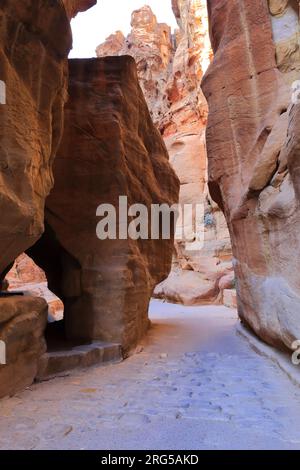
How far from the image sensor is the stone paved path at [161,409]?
2.32 meters

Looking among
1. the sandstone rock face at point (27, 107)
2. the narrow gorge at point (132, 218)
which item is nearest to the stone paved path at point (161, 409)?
the narrow gorge at point (132, 218)

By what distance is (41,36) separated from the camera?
149 inches

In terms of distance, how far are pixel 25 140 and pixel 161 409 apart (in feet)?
9.56

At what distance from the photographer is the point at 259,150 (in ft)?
20.6

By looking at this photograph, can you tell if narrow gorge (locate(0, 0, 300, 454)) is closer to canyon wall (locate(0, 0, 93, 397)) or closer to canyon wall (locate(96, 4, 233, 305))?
canyon wall (locate(0, 0, 93, 397))

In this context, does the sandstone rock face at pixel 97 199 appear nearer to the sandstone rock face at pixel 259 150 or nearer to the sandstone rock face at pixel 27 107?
the sandstone rock face at pixel 27 107

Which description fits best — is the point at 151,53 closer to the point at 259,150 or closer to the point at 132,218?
the point at 259,150

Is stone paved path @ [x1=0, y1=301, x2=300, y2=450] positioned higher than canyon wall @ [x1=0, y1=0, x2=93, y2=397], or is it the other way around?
canyon wall @ [x1=0, y1=0, x2=93, y2=397]

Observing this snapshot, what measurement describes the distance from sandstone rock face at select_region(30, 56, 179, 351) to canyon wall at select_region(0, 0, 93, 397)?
155cm

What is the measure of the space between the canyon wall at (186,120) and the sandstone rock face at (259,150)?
10813mm

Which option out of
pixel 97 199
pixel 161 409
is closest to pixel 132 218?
pixel 97 199

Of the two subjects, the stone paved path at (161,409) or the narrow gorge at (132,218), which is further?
the narrow gorge at (132,218)

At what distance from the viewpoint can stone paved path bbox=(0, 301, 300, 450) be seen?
7.60 ft

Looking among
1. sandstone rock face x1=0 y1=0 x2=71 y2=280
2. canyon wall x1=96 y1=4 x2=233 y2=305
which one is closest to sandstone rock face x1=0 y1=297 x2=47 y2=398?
sandstone rock face x1=0 y1=0 x2=71 y2=280
